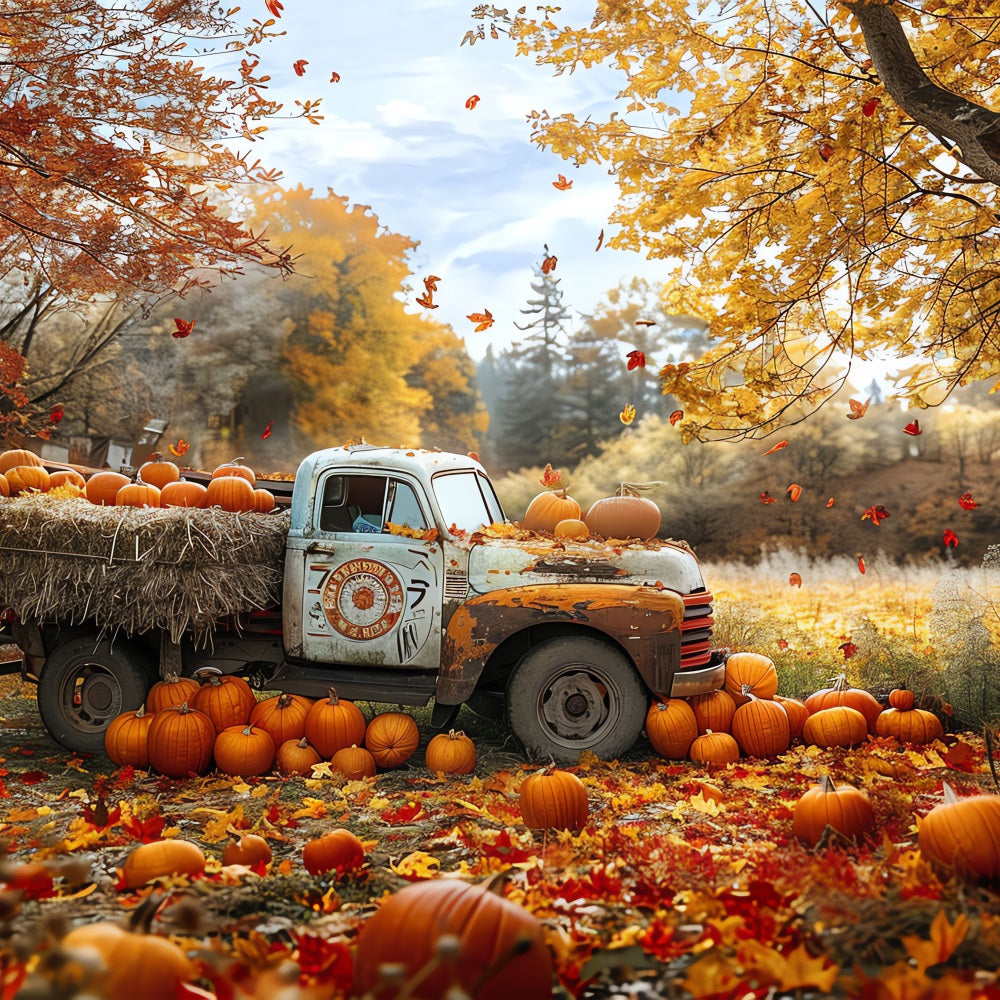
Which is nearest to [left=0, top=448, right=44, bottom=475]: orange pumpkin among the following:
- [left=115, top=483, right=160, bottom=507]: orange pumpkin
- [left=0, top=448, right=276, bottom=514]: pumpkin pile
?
[left=0, top=448, right=276, bottom=514]: pumpkin pile

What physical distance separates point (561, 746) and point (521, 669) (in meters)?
0.56

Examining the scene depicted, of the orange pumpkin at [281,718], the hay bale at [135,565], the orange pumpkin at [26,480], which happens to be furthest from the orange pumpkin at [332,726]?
Result: the orange pumpkin at [26,480]

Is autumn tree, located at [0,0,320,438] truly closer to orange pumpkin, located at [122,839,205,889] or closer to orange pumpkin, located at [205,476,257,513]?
orange pumpkin, located at [205,476,257,513]

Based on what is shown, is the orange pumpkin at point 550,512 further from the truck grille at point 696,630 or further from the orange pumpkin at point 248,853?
the orange pumpkin at point 248,853

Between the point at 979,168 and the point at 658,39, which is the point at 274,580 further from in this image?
the point at 979,168

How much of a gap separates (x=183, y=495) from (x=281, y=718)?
1.89 metres

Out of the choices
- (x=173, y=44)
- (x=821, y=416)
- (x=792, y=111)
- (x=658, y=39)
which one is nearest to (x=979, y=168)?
(x=792, y=111)

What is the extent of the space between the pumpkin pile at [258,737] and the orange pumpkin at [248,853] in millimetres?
1782

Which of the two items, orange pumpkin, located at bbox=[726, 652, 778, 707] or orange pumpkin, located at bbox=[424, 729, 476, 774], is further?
orange pumpkin, located at bbox=[726, 652, 778, 707]

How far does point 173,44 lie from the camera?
682cm

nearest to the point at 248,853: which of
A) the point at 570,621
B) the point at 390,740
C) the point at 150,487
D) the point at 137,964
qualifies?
the point at 137,964

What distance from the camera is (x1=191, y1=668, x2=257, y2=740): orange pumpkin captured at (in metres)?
6.03

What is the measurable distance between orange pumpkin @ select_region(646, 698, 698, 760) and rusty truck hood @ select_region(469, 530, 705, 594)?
2.56 ft

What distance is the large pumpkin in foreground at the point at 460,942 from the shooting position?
2.26 meters
